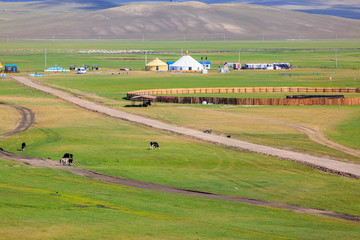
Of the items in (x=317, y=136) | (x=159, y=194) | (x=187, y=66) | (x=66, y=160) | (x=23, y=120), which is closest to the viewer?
(x=159, y=194)

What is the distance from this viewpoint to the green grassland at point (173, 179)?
29734 millimetres

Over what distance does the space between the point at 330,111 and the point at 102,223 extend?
62937 mm

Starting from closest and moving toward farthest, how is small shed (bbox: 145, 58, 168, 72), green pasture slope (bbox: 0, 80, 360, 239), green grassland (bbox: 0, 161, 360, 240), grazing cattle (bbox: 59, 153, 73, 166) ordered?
green grassland (bbox: 0, 161, 360, 240)
green pasture slope (bbox: 0, 80, 360, 239)
grazing cattle (bbox: 59, 153, 73, 166)
small shed (bbox: 145, 58, 168, 72)

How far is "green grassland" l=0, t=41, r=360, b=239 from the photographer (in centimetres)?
2973

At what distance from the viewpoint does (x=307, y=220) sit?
33688mm

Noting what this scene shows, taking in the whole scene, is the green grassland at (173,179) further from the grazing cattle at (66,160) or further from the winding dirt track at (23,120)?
the winding dirt track at (23,120)

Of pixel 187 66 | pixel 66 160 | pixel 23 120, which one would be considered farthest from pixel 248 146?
pixel 187 66

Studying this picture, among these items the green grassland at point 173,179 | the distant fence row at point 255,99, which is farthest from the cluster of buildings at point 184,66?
the green grassland at point 173,179

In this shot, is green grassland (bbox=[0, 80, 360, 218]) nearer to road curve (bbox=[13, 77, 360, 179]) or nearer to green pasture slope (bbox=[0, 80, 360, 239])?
green pasture slope (bbox=[0, 80, 360, 239])

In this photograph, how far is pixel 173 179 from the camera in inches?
1748

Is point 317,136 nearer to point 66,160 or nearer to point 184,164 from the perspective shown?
point 184,164

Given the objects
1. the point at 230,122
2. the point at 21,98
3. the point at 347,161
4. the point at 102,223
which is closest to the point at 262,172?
the point at 347,161

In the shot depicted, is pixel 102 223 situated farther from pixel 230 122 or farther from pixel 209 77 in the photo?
pixel 209 77

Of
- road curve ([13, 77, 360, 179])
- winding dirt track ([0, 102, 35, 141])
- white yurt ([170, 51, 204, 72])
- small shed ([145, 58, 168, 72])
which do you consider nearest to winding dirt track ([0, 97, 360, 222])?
road curve ([13, 77, 360, 179])
